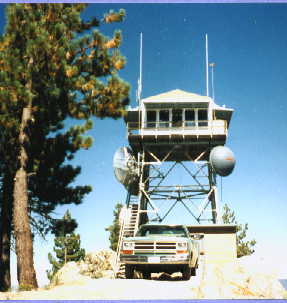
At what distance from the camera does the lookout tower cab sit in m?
27.0

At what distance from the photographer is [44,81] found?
1502 cm

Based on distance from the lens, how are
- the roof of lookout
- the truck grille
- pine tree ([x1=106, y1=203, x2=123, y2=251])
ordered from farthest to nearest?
pine tree ([x1=106, y1=203, x2=123, y2=251]), the roof of lookout, the truck grille

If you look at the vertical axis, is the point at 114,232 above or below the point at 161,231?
below

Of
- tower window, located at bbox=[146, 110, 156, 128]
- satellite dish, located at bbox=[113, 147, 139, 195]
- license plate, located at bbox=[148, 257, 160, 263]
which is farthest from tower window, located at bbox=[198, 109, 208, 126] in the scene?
license plate, located at bbox=[148, 257, 160, 263]

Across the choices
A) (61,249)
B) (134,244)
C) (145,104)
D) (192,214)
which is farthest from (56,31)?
(61,249)

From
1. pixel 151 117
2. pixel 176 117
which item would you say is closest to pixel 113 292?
pixel 176 117

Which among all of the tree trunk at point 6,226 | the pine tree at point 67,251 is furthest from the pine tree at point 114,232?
the tree trunk at point 6,226

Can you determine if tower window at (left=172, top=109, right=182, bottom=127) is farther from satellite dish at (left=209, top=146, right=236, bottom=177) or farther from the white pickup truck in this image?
the white pickup truck

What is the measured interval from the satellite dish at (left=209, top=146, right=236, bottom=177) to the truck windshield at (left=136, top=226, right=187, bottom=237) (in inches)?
412

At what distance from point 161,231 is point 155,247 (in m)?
2.05

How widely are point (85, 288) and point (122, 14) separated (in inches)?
405

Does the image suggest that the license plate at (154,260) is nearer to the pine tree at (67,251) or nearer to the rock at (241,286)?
the rock at (241,286)

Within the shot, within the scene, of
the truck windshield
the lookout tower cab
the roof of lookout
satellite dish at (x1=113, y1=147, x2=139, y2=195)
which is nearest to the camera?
the truck windshield

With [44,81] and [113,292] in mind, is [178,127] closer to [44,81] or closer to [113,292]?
[44,81]
